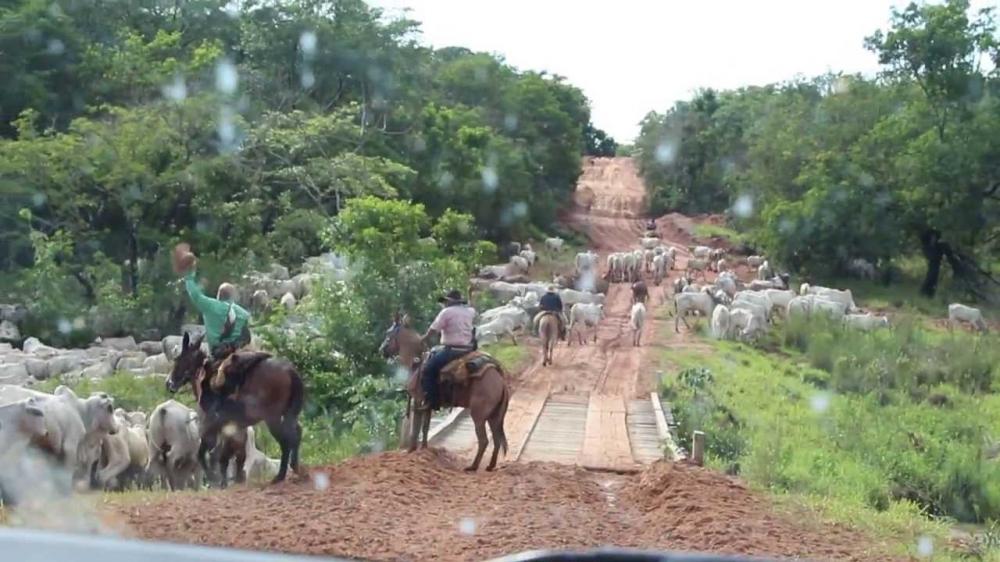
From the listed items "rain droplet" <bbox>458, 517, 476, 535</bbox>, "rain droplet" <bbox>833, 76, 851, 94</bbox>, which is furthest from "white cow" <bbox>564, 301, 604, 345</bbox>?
"rain droplet" <bbox>833, 76, 851, 94</bbox>

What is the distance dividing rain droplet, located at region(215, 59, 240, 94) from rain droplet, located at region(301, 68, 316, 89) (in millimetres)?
4376

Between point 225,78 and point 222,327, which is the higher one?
point 225,78

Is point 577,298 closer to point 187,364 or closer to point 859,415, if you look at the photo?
point 859,415

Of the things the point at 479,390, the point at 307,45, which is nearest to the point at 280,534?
the point at 479,390

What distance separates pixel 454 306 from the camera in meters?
11.5

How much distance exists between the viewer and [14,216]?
23.9 meters

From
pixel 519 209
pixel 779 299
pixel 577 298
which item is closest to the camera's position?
pixel 577 298

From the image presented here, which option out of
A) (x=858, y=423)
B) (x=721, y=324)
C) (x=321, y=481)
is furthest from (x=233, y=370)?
(x=721, y=324)

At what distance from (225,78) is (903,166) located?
1774 centimetres

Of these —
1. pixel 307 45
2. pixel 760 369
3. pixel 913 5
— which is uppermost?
pixel 913 5

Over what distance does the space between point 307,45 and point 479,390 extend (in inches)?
890

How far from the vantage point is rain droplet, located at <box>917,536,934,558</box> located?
880cm

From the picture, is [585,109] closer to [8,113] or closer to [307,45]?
[307,45]

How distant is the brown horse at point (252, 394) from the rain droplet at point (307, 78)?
22.9m
